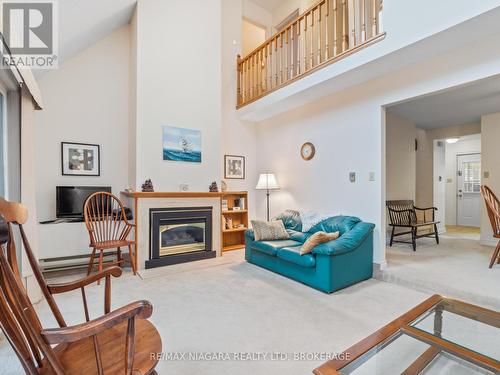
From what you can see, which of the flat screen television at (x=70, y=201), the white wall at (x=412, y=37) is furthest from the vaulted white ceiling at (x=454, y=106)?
the flat screen television at (x=70, y=201)

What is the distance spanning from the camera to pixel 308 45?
12.9 ft

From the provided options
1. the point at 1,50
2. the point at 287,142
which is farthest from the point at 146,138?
the point at 287,142

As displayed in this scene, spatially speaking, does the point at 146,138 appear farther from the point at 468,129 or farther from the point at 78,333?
the point at 468,129

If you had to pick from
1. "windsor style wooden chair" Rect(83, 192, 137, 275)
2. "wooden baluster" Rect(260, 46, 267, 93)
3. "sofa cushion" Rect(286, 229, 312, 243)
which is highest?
"wooden baluster" Rect(260, 46, 267, 93)

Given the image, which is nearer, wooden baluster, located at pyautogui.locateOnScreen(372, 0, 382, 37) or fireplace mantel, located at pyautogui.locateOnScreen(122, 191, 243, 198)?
wooden baluster, located at pyautogui.locateOnScreen(372, 0, 382, 37)

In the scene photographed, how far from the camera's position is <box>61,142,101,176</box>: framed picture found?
3777 mm

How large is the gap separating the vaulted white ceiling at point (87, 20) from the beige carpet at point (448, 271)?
15.7 feet

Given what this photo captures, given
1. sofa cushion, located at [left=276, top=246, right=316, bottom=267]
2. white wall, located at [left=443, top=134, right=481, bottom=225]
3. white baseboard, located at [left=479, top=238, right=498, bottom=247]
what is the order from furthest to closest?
white wall, located at [left=443, top=134, right=481, bottom=225] < white baseboard, located at [left=479, top=238, right=498, bottom=247] < sofa cushion, located at [left=276, top=246, right=316, bottom=267]

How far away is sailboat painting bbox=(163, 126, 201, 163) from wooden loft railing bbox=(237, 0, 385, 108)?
137 cm

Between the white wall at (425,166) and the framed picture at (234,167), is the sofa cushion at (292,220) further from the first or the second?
the white wall at (425,166)

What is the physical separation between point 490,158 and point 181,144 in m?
5.51

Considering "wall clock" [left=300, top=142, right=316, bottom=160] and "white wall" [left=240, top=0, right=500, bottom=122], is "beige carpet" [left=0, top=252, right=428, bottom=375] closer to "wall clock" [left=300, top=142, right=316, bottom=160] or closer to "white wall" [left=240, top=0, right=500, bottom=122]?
"wall clock" [left=300, top=142, right=316, bottom=160]

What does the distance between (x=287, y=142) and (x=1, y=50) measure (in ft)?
12.8

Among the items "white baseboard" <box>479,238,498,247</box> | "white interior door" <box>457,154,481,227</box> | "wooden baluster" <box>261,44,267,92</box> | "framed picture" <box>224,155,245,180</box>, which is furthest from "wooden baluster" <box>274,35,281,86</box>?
"white interior door" <box>457,154,481,227</box>
